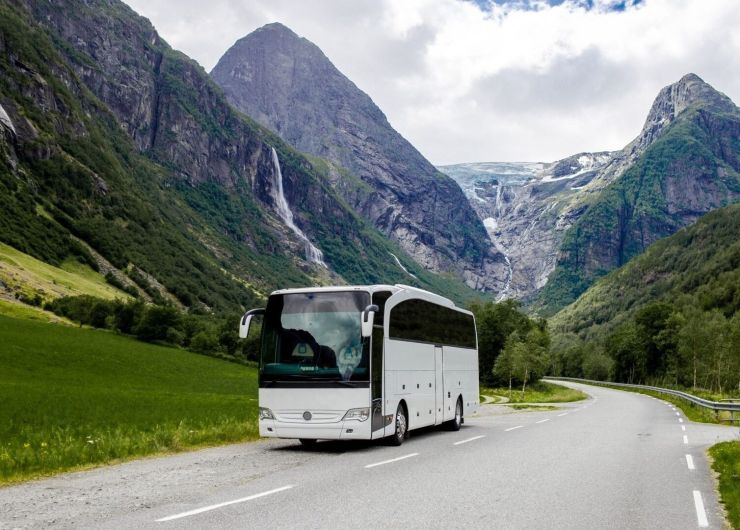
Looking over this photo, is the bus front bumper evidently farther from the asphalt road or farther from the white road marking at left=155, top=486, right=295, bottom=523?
the white road marking at left=155, top=486, right=295, bottom=523

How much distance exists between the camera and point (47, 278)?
Answer: 11956 cm

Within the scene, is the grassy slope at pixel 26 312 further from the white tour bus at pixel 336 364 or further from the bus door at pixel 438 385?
the white tour bus at pixel 336 364

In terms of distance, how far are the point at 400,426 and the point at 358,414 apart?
9.05ft

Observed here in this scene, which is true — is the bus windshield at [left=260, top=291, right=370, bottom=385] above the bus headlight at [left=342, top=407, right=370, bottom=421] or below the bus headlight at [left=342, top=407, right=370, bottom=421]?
above

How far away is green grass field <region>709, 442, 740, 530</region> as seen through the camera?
9.75 m

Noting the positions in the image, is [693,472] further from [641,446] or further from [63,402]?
[63,402]

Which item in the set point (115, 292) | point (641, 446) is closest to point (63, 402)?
point (641, 446)

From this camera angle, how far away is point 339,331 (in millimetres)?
17750

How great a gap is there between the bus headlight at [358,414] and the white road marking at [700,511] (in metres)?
7.86

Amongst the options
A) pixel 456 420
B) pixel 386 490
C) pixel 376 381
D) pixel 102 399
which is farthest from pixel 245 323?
pixel 102 399

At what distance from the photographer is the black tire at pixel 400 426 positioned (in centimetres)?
1922

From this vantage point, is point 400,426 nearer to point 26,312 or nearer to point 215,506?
point 215,506

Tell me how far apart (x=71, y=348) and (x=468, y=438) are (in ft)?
201

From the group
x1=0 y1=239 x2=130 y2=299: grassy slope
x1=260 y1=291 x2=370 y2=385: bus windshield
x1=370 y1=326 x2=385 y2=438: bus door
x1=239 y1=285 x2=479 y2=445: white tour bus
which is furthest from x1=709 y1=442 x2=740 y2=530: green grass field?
x1=0 y1=239 x2=130 y2=299: grassy slope
